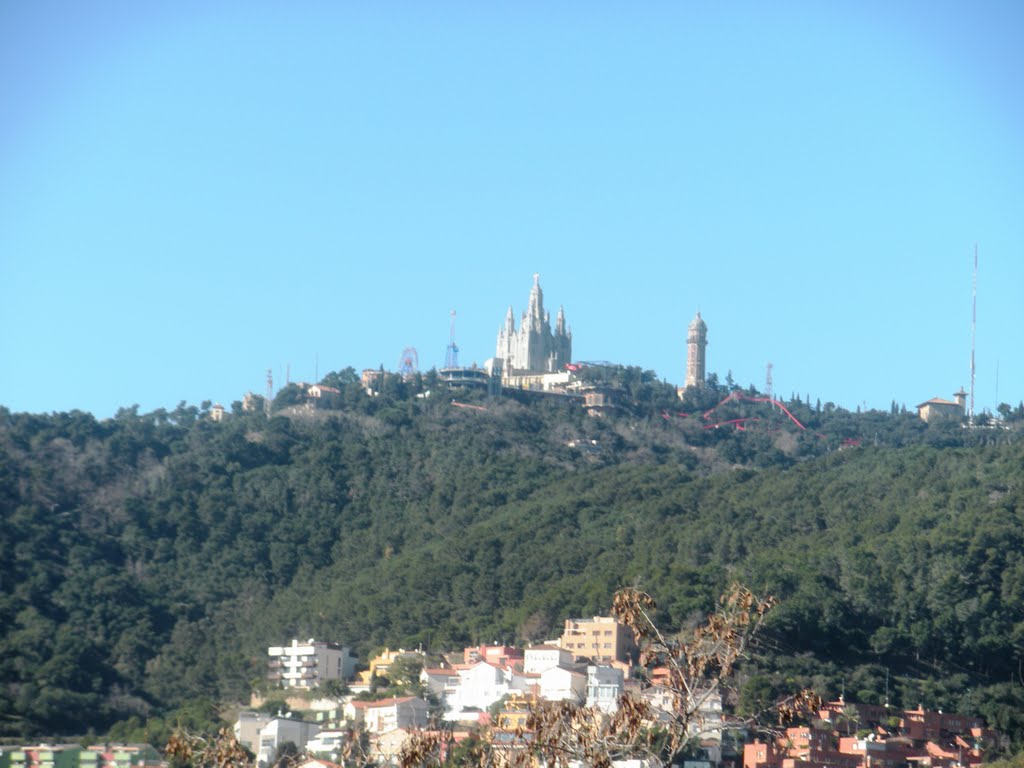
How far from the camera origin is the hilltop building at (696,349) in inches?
4439

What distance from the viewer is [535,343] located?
112 meters

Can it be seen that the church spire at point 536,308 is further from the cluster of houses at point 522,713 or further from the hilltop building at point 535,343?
the cluster of houses at point 522,713

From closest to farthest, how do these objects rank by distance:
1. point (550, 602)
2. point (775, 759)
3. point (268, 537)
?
1. point (775, 759)
2. point (550, 602)
3. point (268, 537)

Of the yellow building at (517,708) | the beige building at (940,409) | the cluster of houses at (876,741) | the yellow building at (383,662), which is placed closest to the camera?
the yellow building at (517,708)

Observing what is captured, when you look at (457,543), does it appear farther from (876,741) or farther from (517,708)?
(517,708)

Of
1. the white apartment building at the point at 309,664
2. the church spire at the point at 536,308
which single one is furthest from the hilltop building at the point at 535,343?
the white apartment building at the point at 309,664

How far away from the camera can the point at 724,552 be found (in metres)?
60.6

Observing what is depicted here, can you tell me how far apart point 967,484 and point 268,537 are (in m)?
25.2

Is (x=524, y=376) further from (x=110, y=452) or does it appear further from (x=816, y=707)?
(x=816, y=707)

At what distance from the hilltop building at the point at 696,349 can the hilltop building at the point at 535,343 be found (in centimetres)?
692

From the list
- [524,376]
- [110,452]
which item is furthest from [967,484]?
[524,376]

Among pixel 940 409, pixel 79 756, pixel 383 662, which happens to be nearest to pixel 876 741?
pixel 383 662

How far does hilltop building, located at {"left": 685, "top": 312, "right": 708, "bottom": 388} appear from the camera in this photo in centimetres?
11275

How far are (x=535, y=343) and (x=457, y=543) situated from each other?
47838 millimetres
